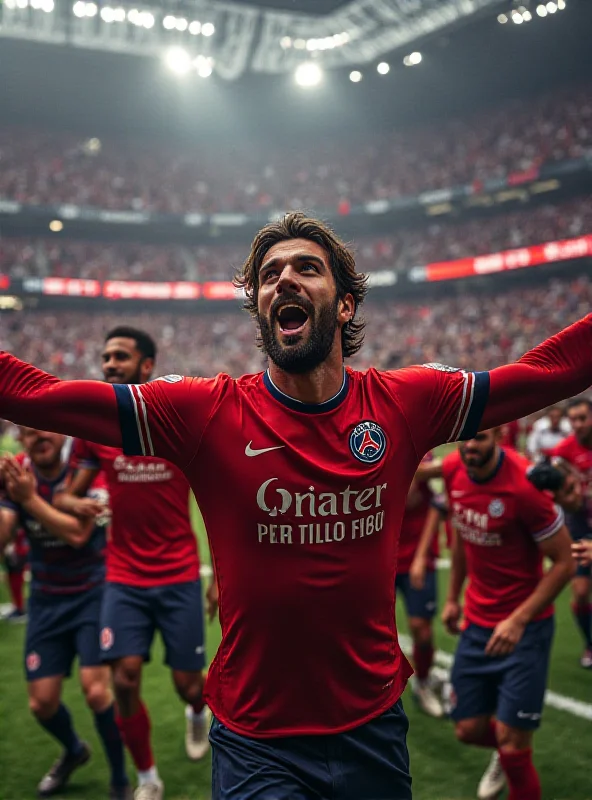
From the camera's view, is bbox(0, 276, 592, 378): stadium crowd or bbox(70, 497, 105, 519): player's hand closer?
bbox(70, 497, 105, 519): player's hand

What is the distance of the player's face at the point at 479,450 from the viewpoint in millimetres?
4363

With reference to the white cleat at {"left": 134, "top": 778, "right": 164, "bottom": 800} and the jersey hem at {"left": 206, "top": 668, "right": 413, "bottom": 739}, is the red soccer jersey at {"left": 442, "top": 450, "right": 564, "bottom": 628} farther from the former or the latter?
the white cleat at {"left": 134, "top": 778, "right": 164, "bottom": 800}

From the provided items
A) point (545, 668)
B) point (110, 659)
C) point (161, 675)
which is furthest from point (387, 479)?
point (161, 675)

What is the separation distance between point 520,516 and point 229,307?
40040 millimetres

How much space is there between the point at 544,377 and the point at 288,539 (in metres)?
1.04

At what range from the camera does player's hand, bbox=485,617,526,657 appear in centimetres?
386

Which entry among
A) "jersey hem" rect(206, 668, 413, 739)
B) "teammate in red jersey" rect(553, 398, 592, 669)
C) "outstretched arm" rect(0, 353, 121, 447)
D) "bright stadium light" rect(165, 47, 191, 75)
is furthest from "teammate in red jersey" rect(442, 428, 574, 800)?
"bright stadium light" rect(165, 47, 191, 75)

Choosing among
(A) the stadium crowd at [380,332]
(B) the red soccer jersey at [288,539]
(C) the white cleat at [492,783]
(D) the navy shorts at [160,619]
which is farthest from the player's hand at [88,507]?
(A) the stadium crowd at [380,332]

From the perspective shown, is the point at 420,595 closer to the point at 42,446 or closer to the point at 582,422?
the point at 582,422

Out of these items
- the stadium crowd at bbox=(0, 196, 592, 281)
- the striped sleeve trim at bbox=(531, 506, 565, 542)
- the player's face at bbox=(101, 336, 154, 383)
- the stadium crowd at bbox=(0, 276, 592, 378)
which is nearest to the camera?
the striped sleeve trim at bbox=(531, 506, 565, 542)

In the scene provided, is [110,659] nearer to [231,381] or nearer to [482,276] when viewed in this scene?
[231,381]

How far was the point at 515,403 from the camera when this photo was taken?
255 cm

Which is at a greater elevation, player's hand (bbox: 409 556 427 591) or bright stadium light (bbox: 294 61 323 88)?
bright stadium light (bbox: 294 61 323 88)

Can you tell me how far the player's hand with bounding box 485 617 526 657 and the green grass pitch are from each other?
1.26 meters
